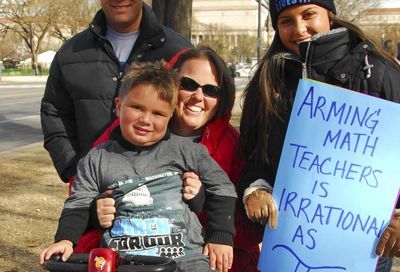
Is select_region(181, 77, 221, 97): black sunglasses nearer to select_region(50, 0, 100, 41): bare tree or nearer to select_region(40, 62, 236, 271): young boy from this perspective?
select_region(40, 62, 236, 271): young boy

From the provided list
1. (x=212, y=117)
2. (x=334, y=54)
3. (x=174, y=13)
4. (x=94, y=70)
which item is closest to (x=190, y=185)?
(x=212, y=117)

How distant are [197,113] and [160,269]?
0.94 meters

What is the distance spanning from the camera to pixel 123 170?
2.41 m

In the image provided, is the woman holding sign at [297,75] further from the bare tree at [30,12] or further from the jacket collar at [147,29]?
the bare tree at [30,12]

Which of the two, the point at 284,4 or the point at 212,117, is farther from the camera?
the point at 212,117

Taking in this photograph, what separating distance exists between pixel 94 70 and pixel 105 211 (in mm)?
971

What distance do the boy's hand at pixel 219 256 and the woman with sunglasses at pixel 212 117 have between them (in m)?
0.22

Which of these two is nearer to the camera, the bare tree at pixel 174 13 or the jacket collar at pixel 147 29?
the jacket collar at pixel 147 29

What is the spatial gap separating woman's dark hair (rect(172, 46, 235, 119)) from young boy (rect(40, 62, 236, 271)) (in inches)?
10.5

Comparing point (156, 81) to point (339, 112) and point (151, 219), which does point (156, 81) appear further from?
point (339, 112)

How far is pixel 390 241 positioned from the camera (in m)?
2.21

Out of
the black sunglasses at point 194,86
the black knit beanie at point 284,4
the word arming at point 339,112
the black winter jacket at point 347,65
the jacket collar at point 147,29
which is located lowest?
the word arming at point 339,112

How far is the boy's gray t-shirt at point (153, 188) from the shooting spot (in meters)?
2.33

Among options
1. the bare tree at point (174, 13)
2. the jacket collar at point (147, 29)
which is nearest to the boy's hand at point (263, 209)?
the jacket collar at point (147, 29)
